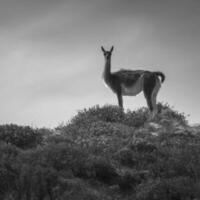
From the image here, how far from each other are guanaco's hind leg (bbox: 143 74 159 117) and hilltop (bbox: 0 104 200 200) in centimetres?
285

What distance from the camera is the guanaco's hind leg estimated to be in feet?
97.8

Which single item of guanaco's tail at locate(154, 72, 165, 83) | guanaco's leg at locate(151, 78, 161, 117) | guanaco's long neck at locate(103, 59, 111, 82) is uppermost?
guanaco's long neck at locate(103, 59, 111, 82)

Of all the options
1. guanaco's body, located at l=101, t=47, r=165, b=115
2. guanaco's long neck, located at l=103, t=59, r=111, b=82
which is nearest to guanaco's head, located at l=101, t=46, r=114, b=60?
guanaco's long neck, located at l=103, t=59, r=111, b=82

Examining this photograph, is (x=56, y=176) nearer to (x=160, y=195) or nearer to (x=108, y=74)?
(x=160, y=195)

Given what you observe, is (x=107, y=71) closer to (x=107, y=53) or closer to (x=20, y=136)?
(x=107, y=53)

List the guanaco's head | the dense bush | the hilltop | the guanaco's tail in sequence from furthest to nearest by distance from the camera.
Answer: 1. the guanaco's head
2. the guanaco's tail
3. the dense bush
4. the hilltop

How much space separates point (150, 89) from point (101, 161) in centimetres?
1007

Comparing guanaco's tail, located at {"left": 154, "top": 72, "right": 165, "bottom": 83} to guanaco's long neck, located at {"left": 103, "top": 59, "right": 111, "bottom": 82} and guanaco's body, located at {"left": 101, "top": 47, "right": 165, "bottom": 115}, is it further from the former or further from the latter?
guanaco's long neck, located at {"left": 103, "top": 59, "right": 111, "bottom": 82}

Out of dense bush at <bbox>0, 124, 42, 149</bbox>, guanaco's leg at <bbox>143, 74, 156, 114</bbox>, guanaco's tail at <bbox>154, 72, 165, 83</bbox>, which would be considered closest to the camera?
dense bush at <bbox>0, 124, 42, 149</bbox>

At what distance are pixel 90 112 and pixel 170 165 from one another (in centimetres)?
828

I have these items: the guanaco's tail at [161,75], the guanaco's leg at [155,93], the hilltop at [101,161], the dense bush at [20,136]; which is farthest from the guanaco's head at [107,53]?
the dense bush at [20,136]

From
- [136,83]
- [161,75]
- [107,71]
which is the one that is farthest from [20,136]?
[161,75]

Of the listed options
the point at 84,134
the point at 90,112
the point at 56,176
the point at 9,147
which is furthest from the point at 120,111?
the point at 56,176

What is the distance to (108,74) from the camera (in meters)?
30.5
